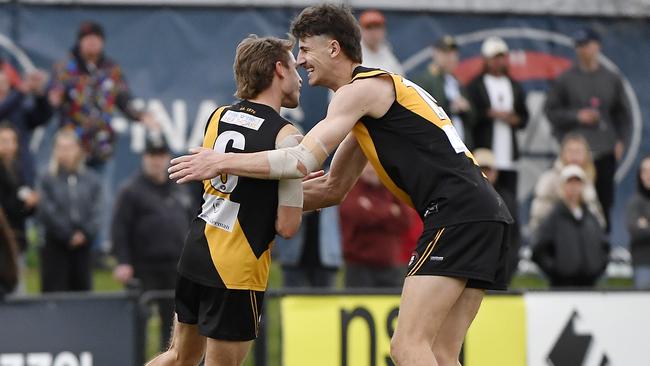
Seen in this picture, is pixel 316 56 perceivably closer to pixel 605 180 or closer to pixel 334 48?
pixel 334 48

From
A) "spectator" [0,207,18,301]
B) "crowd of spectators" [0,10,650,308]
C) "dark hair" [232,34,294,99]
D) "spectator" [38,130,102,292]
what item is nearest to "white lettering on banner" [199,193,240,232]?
"dark hair" [232,34,294,99]

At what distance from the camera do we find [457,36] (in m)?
15.7

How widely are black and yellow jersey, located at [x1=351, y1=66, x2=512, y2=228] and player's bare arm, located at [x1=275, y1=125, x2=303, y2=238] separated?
0.44 m

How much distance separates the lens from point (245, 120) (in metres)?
7.57

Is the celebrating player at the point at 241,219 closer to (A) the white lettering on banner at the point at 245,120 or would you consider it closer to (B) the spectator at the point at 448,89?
(A) the white lettering on banner at the point at 245,120

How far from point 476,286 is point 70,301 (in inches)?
156

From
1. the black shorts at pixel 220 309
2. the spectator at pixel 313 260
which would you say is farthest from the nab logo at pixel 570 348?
the black shorts at pixel 220 309

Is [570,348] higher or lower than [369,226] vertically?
lower

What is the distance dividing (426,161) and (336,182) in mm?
822

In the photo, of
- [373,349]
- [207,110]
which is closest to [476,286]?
[373,349]

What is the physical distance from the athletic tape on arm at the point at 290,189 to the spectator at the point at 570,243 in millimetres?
5690

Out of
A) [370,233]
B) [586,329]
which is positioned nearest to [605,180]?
[370,233]

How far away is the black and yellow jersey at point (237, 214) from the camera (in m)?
7.56

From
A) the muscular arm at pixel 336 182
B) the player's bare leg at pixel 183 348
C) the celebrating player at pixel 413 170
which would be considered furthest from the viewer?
the muscular arm at pixel 336 182
